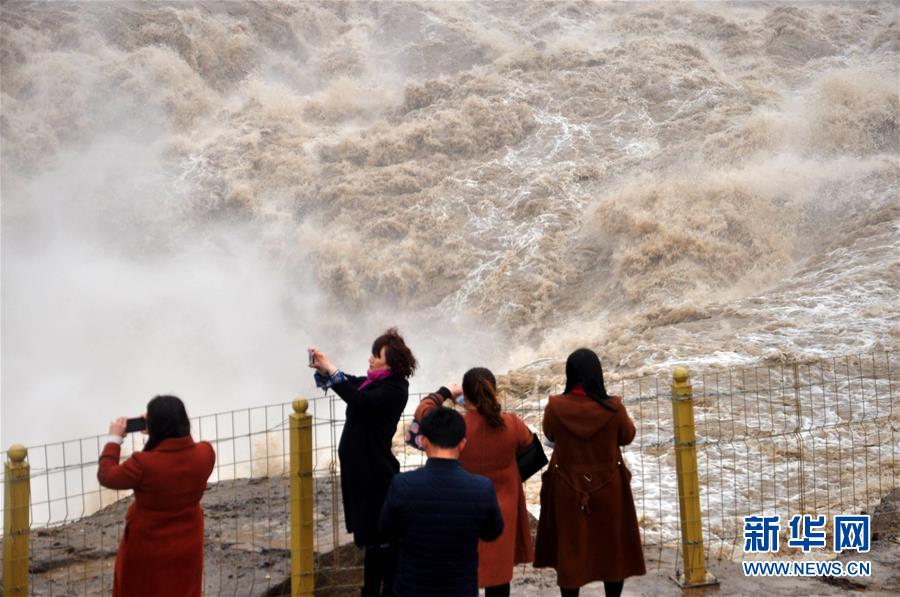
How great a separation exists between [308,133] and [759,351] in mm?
14660

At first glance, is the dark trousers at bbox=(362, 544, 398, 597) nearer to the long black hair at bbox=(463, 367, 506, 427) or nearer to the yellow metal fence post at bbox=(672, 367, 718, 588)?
the long black hair at bbox=(463, 367, 506, 427)

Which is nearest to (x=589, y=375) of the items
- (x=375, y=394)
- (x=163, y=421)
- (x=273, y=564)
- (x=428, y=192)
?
(x=375, y=394)

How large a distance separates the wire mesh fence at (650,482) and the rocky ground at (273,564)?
0.04ft

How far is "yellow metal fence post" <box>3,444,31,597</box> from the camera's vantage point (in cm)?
369

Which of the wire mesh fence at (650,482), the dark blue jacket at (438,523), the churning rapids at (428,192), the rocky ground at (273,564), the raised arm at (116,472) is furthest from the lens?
the churning rapids at (428,192)

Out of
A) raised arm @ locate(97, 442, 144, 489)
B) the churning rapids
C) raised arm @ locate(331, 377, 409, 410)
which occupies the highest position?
the churning rapids

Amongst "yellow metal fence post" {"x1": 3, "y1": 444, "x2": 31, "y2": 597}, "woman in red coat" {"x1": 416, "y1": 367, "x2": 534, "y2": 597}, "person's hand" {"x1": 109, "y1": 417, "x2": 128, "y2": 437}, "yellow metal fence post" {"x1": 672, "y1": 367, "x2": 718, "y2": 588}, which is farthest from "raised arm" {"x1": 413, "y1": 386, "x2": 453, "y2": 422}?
"yellow metal fence post" {"x1": 3, "y1": 444, "x2": 31, "y2": 597}

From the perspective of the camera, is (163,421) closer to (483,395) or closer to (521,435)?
(483,395)

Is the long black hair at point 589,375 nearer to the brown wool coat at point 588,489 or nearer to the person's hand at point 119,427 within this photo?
the brown wool coat at point 588,489

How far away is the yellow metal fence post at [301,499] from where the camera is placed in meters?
4.04

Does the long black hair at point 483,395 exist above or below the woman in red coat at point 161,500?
above

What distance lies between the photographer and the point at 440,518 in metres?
3.01

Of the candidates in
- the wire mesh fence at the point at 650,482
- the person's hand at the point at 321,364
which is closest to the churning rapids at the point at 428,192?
the wire mesh fence at the point at 650,482

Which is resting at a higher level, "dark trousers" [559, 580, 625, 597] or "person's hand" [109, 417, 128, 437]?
"person's hand" [109, 417, 128, 437]
